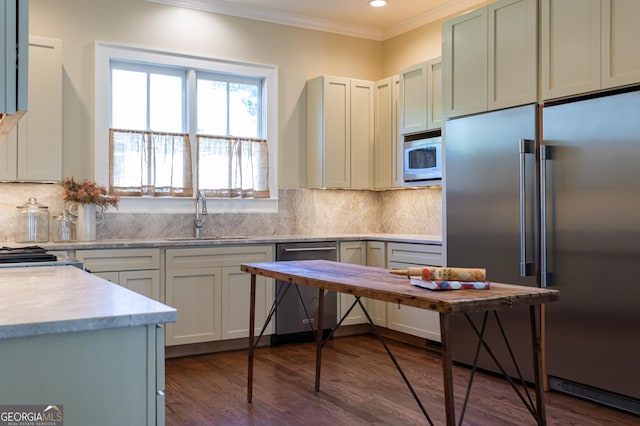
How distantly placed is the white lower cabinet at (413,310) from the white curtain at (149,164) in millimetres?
1818

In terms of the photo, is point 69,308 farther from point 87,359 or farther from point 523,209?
point 523,209

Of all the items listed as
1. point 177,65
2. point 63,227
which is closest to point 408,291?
point 63,227

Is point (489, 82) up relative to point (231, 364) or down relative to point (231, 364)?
up

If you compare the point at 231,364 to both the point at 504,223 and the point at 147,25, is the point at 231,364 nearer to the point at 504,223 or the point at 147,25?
the point at 504,223

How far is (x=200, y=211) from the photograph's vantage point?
16.6 feet

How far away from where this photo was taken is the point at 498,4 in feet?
12.8

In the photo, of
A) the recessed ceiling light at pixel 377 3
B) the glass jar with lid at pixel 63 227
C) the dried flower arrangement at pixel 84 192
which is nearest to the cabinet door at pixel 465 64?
the recessed ceiling light at pixel 377 3

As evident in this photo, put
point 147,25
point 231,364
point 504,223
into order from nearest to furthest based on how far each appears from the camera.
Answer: point 504,223
point 231,364
point 147,25

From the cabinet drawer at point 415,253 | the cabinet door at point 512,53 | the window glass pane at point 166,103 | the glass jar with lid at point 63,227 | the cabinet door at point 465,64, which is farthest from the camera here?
the window glass pane at point 166,103

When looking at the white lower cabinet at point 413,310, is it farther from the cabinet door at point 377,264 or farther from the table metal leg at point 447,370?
the table metal leg at point 447,370

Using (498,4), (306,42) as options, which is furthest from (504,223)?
(306,42)

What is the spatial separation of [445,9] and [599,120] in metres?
2.34

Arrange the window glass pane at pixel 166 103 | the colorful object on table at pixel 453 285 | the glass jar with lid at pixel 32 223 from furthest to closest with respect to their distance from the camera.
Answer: the window glass pane at pixel 166 103, the glass jar with lid at pixel 32 223, the colorful object on table at pixel 453 285

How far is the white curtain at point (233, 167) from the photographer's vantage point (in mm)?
5148
